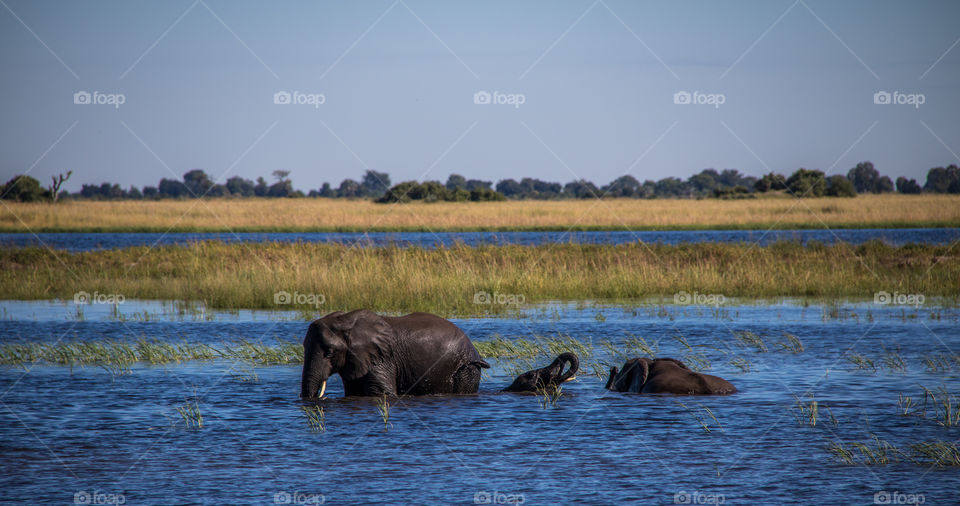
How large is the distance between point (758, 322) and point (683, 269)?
23.7ft

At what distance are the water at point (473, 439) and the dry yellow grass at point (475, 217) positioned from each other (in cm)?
4781

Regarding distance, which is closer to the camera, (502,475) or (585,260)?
(502,475)

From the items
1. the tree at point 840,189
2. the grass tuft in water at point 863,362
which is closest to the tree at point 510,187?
the tree at point 840,189

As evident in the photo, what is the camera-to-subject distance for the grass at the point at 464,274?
21.8 m

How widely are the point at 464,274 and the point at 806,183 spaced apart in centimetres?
7418

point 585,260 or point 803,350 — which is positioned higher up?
point 585,260

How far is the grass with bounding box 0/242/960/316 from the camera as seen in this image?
71.4 feet

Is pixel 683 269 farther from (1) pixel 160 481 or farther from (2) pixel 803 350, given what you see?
(1) pixel 160 481

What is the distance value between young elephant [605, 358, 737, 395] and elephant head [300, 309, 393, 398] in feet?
10.1

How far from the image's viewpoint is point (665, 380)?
38.8 ft

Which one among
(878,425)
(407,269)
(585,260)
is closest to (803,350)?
(878,425)

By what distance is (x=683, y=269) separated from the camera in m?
26.0

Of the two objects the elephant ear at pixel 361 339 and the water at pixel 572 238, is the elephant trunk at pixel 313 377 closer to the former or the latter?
the elephant ear at pixel 361 339

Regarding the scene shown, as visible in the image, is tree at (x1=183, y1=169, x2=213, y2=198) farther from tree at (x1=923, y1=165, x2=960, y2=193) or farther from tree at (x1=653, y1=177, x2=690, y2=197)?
tree at (x1=923, y1=165, x2=960, y2=193)
